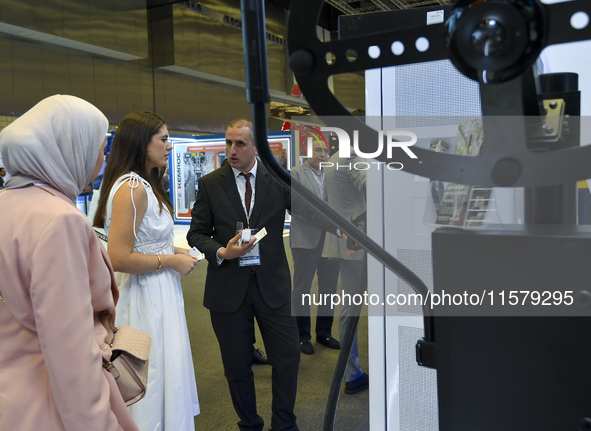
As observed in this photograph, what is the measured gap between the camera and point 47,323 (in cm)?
108

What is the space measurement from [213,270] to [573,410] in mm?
2113

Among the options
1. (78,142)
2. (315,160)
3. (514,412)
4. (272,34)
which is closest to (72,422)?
(78,142)

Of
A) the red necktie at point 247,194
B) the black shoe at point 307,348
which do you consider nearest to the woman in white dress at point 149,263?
the red necktie at point 247,194

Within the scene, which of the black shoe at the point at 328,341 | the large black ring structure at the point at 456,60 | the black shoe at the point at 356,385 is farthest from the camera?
the black shoe at the point at 328,341

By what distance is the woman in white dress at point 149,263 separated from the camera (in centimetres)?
208

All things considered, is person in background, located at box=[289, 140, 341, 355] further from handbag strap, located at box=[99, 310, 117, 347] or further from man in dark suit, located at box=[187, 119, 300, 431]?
handbag strap, located at box=[99, 310, 117, 347]

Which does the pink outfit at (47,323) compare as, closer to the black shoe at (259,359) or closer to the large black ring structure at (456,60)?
the large black ring structure at (456,60)

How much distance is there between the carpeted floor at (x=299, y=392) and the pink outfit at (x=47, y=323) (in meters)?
1.68

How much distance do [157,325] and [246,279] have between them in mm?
456

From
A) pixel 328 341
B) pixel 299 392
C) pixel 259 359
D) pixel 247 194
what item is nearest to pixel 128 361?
pixel 247 194

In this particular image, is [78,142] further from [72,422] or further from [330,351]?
[330,351]

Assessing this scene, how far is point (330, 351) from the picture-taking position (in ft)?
13.0

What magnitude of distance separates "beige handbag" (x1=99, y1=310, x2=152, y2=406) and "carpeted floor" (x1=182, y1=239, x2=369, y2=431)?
4.97 ft

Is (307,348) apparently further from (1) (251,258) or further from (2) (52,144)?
(2) (52,144)
